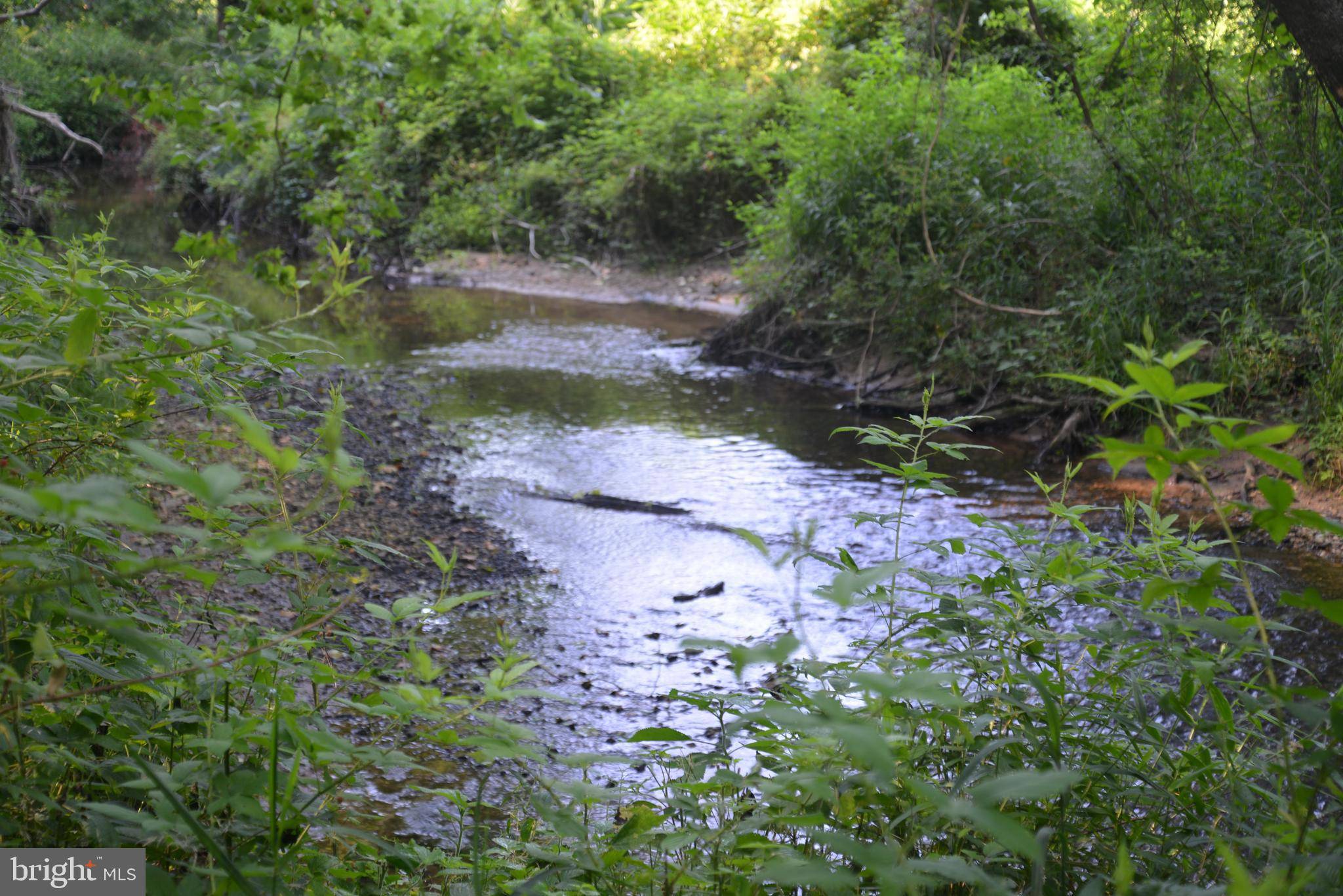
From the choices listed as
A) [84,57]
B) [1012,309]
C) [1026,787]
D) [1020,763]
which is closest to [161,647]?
[1026,787]

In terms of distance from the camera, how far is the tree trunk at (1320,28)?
8.08 feet

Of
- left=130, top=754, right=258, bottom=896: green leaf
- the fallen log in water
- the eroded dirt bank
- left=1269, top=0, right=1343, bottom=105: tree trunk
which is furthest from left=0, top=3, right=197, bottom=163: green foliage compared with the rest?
left=130, top=754, right=258, bottom=896: green leaf

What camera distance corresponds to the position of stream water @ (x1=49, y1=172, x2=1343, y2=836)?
12.0 ft

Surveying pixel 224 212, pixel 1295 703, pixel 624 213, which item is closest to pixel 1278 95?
pixel 1295 703

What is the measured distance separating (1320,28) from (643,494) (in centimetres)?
403

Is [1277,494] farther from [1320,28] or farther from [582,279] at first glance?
[582,279]

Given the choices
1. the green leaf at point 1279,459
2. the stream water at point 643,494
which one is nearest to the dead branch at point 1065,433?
the stream water at point 643,494

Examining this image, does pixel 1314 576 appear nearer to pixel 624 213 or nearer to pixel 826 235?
pixel 826 235

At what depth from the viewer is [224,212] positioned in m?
19.7

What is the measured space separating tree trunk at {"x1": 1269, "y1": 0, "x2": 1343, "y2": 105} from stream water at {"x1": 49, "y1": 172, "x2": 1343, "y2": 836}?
79.7 inches

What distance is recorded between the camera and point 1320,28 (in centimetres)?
249

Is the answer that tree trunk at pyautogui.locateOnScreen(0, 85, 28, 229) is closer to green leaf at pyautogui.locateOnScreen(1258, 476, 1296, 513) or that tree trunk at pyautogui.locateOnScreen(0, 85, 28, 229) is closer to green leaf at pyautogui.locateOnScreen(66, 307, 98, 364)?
A: green leaf at pyautogui.locateOnScreen(66, 307, 98, 364)

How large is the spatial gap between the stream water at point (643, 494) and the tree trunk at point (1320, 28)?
2.03 meters

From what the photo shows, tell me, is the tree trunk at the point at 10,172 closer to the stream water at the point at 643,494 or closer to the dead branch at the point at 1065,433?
the stream water at the point at 643,494
